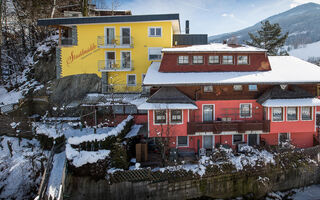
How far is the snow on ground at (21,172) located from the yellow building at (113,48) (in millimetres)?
11315

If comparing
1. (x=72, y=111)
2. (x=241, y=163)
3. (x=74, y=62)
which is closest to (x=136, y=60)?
(x=74, y=62)

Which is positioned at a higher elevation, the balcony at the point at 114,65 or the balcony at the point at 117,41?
the balcony at the point at 117,41

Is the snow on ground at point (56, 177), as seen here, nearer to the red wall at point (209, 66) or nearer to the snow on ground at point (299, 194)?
the red wall at point (209, 66)

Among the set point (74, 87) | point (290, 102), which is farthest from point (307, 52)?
point (74, 87)

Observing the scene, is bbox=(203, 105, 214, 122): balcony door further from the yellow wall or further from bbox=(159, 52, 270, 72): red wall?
the yellow wall

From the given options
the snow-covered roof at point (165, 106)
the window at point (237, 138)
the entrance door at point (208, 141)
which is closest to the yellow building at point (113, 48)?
the snow-covered roof at point (165, 106)

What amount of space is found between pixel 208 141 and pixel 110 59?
1622 cm

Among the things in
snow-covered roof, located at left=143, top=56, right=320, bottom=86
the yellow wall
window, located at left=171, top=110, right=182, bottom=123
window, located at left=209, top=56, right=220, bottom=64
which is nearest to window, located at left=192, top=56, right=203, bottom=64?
window, located at left=209, top=56, right=220, bottom=64

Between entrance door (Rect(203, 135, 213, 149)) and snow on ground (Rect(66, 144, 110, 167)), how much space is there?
32.5ft

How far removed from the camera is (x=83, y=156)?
15164mm

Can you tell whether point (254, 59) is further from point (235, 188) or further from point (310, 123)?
point (235, 188)

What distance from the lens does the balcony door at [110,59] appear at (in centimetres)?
2592

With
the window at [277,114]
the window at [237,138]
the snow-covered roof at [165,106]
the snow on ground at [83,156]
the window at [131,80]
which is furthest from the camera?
the window at [131,80]

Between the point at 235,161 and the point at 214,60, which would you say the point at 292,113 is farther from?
the point at 214,60
